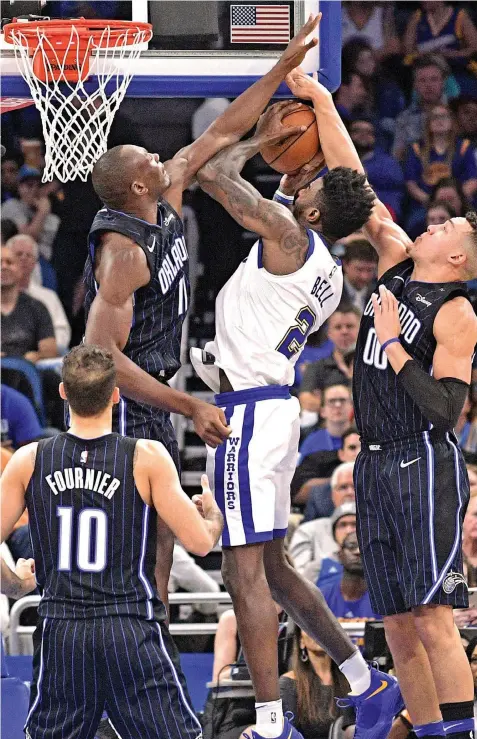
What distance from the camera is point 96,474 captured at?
4254mm

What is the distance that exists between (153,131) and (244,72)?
13.3 ft

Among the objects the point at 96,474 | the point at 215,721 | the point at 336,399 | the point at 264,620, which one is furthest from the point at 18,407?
the point at 96,474

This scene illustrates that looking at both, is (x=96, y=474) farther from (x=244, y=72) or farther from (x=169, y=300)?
(x=244, y=72)

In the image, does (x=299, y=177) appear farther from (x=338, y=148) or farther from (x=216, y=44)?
(x=216, y=44)

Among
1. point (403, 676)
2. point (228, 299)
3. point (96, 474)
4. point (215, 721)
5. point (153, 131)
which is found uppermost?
point (153, 131)

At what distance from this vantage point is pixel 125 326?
204 inches

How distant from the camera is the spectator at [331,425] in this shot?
8.90 meters

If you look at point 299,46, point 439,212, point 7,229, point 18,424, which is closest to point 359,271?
point 439,212

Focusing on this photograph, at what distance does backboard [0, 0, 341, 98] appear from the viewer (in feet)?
19.2

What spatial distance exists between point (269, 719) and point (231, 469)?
1.07 m

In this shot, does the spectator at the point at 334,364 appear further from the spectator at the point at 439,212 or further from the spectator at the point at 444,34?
the spectator at the point at 444,34

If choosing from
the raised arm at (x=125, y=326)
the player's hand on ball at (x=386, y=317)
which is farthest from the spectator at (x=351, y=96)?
the raised arm at (x=125, y=326)

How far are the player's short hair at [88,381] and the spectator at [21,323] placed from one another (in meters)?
5.02

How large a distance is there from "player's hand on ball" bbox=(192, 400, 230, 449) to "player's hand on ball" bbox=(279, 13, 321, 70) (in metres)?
1.64
